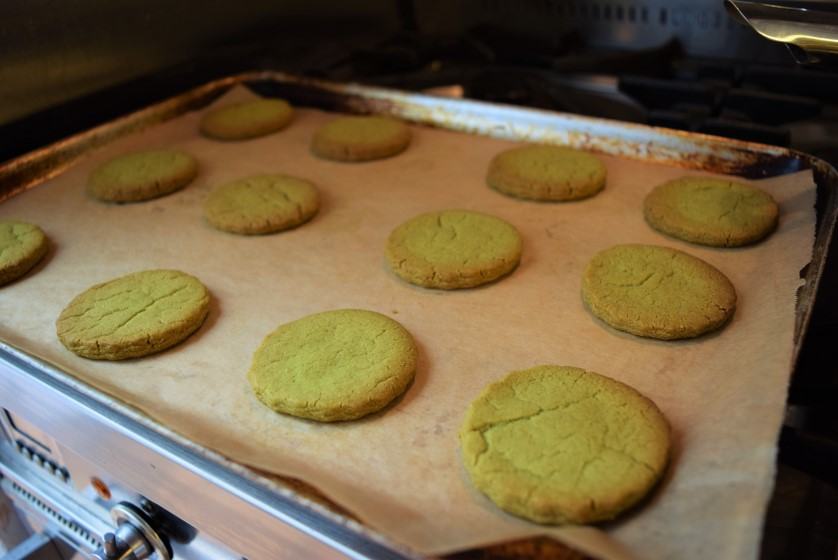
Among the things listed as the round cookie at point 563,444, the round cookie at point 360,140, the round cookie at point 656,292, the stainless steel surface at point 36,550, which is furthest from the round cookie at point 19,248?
the round cookie at point 656,292

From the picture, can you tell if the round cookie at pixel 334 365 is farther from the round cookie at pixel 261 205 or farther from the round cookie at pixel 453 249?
the round cookie at pixel 261 205

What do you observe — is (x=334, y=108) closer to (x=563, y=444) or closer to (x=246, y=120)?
(x=246, y=120)

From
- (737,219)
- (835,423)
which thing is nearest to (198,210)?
(737,219)

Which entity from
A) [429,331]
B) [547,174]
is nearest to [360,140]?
[547,174]

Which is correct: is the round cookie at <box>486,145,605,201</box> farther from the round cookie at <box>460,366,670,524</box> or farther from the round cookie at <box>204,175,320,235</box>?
the round cookie at <box>460,366,670,524</box>

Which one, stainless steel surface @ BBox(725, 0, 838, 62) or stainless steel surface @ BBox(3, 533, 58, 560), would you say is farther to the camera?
stainless steel surface @ BBox(3, 533, 58, 560)

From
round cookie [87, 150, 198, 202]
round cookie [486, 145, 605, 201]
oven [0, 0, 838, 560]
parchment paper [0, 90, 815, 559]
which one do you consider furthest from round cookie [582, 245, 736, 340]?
round cookie [87, 150, 198, 202]

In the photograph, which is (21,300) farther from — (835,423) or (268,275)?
(835,423)
